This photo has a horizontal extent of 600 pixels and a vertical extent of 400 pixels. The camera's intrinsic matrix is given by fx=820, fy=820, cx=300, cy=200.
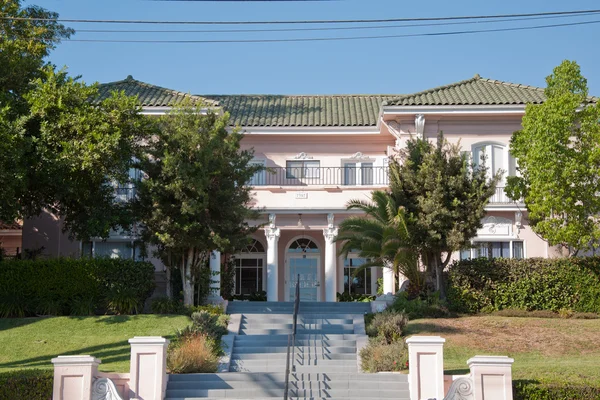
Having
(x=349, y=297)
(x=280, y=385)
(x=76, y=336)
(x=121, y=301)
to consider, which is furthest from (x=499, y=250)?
(x=76, y=336)

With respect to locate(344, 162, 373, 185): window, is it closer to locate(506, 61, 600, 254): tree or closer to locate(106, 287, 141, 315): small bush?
locate(506, 61, 600, 254): tree

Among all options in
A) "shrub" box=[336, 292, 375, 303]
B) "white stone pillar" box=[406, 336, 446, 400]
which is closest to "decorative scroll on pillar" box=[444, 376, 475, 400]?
"white stone pillar" box=[406, 336, 446, 400]

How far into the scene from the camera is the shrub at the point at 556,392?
47.5ft

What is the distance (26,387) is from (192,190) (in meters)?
8.27

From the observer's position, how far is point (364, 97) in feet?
107

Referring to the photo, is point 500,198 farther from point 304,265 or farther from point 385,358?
point 385,358

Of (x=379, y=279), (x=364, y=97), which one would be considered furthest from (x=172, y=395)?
(x=364, y=97)

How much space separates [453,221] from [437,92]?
7151 millimetres

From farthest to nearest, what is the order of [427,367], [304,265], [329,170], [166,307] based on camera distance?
[304,265] < [329,170] < [166,307] < [427,367]

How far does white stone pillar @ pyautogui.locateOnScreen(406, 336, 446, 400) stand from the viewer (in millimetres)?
15086

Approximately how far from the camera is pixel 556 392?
47.6ft

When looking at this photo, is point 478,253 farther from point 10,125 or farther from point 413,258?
point 10,125

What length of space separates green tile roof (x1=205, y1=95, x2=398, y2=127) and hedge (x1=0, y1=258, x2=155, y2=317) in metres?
8.14

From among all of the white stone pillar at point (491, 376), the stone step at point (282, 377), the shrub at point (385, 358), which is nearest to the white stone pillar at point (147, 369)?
the stone step at point (282, 377)
